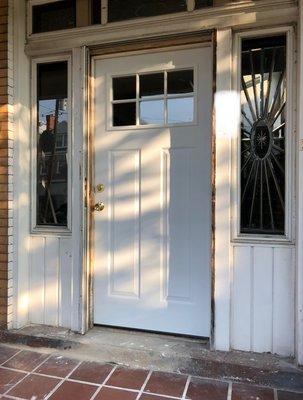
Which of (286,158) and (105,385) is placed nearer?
(105,385)

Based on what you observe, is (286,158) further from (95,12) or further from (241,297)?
(95,12)

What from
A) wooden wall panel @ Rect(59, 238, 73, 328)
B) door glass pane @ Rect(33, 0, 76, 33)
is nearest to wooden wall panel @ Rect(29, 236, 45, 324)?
wooden wall panel @ Rect(59, 238, 73, 328)

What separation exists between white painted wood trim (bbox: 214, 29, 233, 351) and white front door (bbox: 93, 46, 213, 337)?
0.44 ft

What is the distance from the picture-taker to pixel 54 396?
1953 mm

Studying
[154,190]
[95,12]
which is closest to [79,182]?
[154,190]

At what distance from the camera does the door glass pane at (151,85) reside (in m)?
2.62

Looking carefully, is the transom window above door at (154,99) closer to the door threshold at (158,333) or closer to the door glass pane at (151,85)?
the door glass pane at (151,85)

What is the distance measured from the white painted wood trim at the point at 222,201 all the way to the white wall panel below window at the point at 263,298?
5 cm

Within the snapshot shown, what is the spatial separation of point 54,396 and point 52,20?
7.92 ft

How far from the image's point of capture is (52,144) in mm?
2816

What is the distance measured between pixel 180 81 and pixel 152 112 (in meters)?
0.27

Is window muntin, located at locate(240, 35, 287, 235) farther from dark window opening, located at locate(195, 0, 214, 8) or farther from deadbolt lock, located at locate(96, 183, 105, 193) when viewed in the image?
deadbolt lock, located at locate(96, 183, 105, 193)

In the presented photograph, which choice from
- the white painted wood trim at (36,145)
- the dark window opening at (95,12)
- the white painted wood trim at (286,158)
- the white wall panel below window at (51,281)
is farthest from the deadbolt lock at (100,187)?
the dark window opening at (95,12)

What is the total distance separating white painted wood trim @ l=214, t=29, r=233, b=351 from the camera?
238 cm
